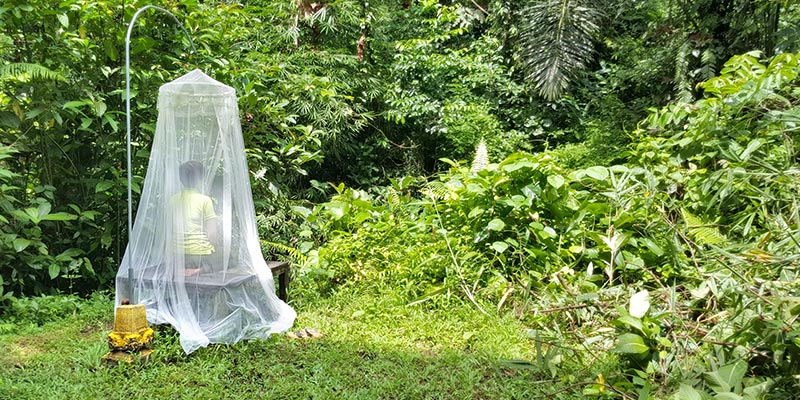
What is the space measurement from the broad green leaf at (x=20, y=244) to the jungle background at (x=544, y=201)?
0.04 ft

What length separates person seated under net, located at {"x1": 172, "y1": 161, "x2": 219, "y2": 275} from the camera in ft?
10.4

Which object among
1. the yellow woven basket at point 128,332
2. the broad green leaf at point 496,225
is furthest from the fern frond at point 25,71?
the broad green leaf at point 496,225

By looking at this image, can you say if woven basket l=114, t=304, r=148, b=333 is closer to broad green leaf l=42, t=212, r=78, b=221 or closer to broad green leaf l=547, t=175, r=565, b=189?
broad green leaf l=42, t=212, r=78, b=221

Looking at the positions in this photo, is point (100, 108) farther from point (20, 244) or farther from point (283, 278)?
point (283, 278)

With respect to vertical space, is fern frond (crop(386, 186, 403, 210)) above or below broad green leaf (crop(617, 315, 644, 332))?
below

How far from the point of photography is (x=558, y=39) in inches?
244

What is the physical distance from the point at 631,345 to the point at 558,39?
15.4ft

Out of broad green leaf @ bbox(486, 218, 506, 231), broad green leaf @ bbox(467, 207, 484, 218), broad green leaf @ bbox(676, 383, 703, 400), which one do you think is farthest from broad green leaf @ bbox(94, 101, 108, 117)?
broad green leaf @ bbox(676, 383, 703, 400)

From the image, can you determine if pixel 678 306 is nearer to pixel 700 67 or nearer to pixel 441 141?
pixel 700 67

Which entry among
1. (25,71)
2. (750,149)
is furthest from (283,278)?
(750,149)

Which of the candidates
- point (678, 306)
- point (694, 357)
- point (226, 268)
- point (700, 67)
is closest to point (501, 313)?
point (678, 306)

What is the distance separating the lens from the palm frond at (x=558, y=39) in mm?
6125

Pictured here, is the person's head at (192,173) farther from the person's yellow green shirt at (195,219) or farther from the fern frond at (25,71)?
the fern frond at (25,71)

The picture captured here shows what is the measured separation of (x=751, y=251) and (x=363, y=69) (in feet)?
18.2
